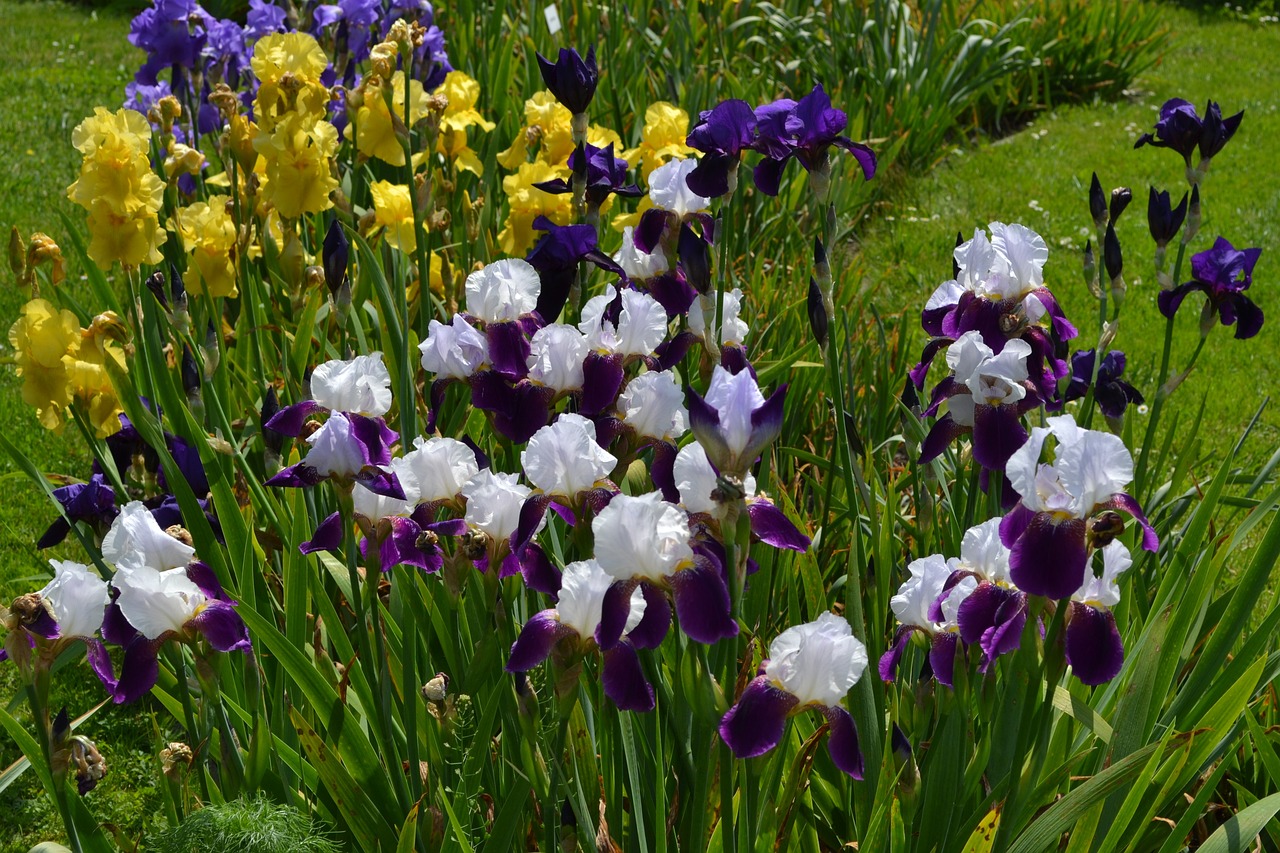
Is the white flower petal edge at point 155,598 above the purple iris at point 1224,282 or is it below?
above

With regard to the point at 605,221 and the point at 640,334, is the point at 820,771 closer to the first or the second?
the point at 640,334

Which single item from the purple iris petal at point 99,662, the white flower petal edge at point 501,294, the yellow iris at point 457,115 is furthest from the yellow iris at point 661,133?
the purple iris petal at point 99,662

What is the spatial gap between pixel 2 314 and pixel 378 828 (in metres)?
3.72

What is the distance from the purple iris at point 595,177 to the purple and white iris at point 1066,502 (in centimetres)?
102

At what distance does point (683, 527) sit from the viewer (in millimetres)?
1178

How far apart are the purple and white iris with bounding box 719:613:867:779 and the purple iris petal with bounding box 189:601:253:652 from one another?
0.61 m

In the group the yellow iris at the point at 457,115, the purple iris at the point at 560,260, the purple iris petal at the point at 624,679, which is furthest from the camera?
the yellow iris at the point at 457,115

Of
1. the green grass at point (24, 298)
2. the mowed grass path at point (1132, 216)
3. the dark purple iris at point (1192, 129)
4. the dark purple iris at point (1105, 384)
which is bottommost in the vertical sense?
the mowed grass path at point (1132, 216)

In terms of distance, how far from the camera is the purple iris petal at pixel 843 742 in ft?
4.17

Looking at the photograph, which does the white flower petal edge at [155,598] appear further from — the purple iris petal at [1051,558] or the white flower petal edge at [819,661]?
the purple iris petal at [1051,558]

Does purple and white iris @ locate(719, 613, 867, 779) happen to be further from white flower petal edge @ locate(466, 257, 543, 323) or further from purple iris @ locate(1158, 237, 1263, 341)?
purple iris @ locate(1158, 237, 1263, 341)

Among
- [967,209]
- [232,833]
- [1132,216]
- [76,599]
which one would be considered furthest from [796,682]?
[1132,216]

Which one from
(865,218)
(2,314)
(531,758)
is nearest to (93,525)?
(531,758)

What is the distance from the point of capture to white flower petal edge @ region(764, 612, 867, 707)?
123cm
